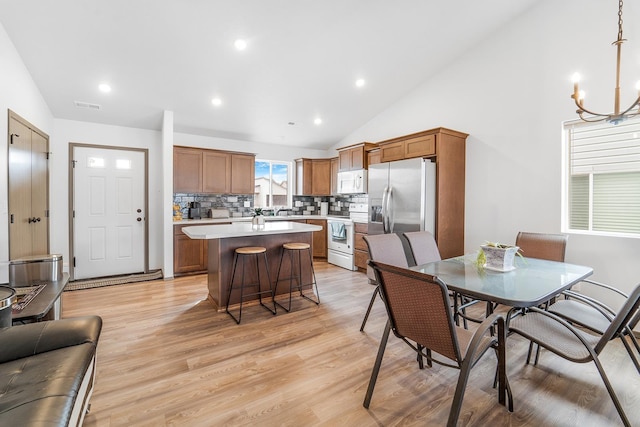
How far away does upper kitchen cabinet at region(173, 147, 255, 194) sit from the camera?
16.3 ft

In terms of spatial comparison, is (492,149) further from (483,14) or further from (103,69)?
(103,69)

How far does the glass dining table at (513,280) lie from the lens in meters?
1.59

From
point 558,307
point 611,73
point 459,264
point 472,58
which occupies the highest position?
point 472,58

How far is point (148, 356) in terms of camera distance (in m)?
2.33

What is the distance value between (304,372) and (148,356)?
4.13 feet

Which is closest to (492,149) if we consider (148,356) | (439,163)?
(439,163)

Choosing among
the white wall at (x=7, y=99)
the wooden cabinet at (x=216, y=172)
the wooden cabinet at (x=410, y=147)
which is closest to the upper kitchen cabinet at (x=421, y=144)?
the wooden cabinet at (x=410, y=147)

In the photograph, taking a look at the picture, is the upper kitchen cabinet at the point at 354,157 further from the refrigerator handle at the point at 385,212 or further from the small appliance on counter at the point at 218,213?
the small appliance on counter at the point at 218,213

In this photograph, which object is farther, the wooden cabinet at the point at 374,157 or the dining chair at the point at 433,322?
the wooden cabinet at the point at 374,157

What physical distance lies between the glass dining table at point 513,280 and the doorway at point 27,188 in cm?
392

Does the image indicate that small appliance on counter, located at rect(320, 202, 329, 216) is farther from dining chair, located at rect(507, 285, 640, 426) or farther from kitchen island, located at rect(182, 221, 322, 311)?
dining chair, located at rect(507, 285, 640, 426)

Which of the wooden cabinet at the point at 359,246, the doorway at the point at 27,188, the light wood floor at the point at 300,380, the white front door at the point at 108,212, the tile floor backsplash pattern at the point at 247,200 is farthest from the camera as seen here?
the tile floor backsplash pattern at the point at 247,200

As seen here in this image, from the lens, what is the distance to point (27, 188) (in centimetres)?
330

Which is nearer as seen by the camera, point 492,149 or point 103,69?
point 103,69
